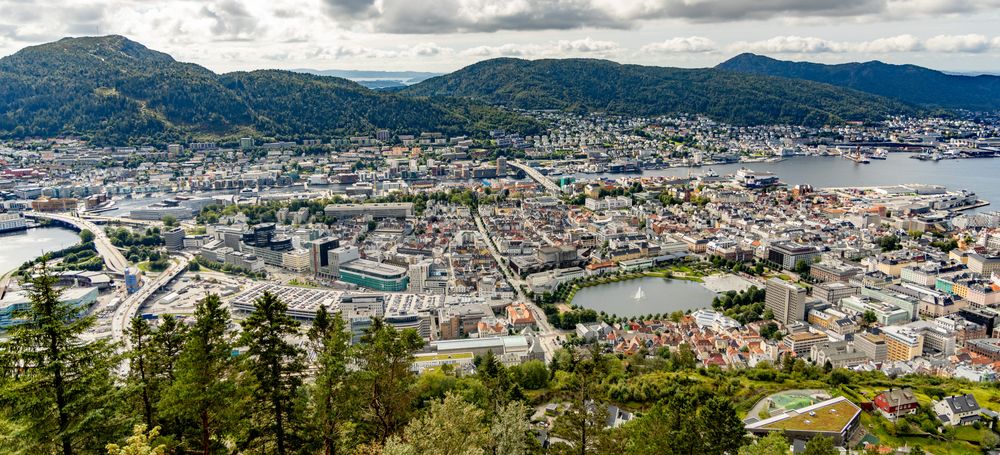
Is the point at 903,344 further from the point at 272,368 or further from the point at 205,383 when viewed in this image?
the point at 205,383

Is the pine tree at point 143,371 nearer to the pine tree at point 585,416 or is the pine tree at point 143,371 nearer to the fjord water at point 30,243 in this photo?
the pine tree at point 585,416

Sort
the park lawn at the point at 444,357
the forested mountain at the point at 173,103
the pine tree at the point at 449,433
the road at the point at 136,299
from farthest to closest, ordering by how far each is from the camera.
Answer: the forested mountain at the point at 173,103
the road at the point at 136,299
the park lawn at the point at 444,357
the pine tree at the point at 449,433

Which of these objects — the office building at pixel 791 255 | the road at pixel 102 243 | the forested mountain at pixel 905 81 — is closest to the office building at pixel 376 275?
the road at pixel 102 243

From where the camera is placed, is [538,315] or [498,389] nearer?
[498,389]

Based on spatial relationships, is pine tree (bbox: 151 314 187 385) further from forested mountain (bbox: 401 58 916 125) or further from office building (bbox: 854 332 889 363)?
forested mountain (bbox: 401 58 916 125)

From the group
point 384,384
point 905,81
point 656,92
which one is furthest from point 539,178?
point 905,81

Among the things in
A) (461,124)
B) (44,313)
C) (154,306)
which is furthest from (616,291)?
(461,124)
